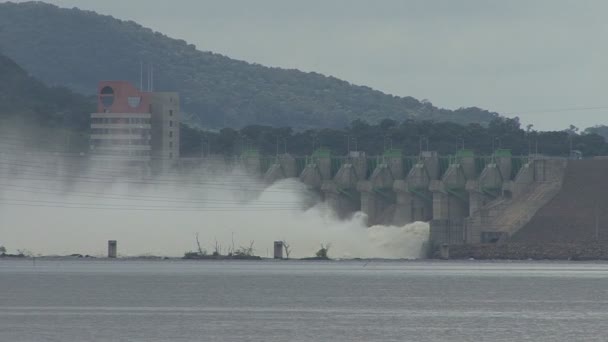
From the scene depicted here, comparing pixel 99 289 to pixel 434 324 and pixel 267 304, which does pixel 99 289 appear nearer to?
pixel 267 304

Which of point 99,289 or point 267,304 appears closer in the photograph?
point 267,304

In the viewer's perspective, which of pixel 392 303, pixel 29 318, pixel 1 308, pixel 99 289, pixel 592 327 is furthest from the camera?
pixel 99 289

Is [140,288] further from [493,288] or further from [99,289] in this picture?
[493,288]

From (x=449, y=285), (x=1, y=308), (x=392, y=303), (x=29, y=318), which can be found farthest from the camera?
(x=449, y=285)

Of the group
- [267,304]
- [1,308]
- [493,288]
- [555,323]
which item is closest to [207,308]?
[267,304]

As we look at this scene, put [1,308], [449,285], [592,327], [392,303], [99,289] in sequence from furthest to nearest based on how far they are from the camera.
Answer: [449,285] → [99,289] → [392,303] → [1,308] → [592,327]

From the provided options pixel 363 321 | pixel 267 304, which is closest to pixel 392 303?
pixel 267 304
